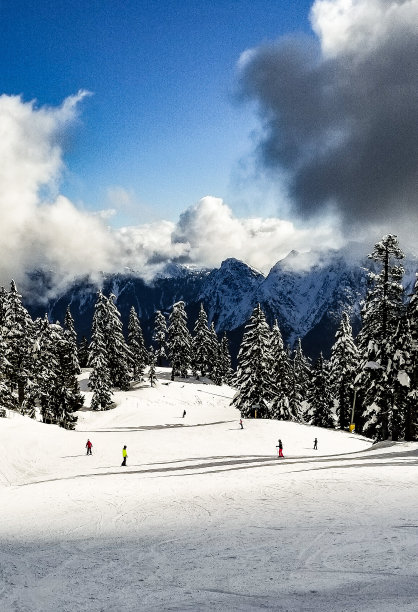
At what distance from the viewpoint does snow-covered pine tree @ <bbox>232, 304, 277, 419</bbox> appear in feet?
149

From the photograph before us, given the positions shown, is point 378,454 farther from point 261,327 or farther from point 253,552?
point 261,327

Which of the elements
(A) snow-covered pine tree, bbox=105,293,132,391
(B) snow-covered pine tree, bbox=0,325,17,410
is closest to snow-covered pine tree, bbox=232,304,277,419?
(B) snow-covered pine tree, bbox=0,325,17,410

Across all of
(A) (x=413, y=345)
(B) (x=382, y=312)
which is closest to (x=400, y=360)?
(A) (x=413, y=345)

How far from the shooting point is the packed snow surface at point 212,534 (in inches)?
313

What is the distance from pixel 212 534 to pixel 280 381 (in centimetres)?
4314

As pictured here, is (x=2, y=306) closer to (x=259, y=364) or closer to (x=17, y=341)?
(x=17, y=341)

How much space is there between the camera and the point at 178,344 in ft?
253

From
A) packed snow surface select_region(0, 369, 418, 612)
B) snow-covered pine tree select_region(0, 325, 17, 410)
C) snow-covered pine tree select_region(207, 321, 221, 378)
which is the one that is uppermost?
snow-covered pine tree select_region(207, 321, 221, 378)

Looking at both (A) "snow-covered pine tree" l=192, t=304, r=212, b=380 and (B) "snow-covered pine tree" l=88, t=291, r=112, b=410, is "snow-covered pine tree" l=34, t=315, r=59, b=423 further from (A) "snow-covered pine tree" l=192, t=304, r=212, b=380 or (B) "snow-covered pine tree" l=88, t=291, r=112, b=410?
(A) "snow-covered pine tree" l=192, t=304, r=212, b=380

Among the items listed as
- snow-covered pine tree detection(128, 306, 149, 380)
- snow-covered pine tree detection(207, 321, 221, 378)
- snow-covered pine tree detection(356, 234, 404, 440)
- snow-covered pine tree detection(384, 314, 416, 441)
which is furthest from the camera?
snow-covered pine tree detection(207, 321, 221, 378)

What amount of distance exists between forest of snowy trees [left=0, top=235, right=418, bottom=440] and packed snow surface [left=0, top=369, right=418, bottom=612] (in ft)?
17.2

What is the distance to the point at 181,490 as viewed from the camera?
729 inches

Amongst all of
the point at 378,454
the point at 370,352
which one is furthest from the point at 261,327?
the point at 378,454

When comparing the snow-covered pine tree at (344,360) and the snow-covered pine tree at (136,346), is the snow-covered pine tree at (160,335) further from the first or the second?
the snow-covered pine tree at (344,360)
